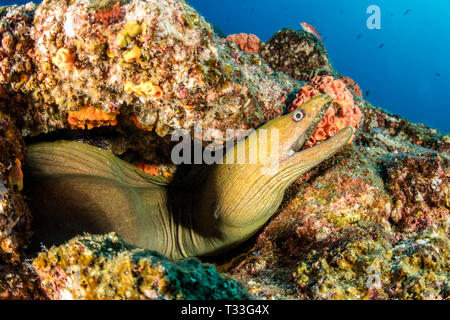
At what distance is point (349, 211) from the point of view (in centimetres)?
288

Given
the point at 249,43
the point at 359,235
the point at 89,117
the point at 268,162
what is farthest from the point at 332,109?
the point at 249,43

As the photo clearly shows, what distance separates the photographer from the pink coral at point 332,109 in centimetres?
350

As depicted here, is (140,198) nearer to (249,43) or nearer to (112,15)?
(112,15)

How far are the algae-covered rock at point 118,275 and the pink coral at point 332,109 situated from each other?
8.20ft

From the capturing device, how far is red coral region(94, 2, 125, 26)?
7.32ft

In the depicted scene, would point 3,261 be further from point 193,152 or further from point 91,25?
point 193,152

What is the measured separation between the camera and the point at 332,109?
3561mm

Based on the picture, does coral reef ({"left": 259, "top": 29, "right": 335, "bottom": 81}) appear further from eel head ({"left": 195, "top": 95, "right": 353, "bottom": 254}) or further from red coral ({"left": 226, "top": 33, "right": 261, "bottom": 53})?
eel head ({"left": 195, "top": 95, "right": 353, "bottom": 254})

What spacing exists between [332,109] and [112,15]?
279 centimetres

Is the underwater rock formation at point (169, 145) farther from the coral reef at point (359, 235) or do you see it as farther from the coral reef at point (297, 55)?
the coral reef at point (297, 55)

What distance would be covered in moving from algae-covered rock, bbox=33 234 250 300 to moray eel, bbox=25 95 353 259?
3.81ft

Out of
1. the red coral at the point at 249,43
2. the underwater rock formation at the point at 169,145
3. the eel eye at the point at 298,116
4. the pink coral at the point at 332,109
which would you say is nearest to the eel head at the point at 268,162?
the eel eye at the point at 298,116
